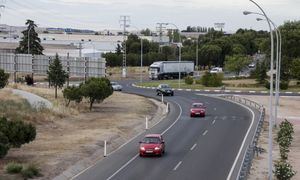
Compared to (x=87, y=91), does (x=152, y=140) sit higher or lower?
lower

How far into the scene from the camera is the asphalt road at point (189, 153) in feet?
90.5

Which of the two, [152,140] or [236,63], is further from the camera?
[236,63]

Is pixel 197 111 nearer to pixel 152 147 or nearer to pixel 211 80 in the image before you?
pixel 152 147

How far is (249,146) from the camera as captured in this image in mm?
31641

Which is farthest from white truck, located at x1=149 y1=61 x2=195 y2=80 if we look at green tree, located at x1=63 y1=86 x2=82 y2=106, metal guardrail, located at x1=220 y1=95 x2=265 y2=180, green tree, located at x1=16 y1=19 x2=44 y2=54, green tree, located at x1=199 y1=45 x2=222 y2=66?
A: green tree, located at x1=63 y1=86 x2=82 y2=106

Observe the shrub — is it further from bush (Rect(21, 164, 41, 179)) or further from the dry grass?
bush (Rect(21, 164, 41, 179))

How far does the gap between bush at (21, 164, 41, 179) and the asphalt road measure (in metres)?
1.99

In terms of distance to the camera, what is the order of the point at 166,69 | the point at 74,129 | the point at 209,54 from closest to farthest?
the point at 74,129
the point at 166,69
the point at 209,54

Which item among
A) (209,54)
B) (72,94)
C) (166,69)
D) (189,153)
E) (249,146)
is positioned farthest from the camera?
(209,54)

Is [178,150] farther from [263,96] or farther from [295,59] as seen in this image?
[295,59]

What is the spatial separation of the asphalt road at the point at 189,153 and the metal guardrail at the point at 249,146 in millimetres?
877

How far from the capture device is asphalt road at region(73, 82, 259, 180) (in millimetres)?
27594

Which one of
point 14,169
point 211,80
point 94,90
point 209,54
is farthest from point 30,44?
point 14,169

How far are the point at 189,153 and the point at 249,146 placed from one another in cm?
410
